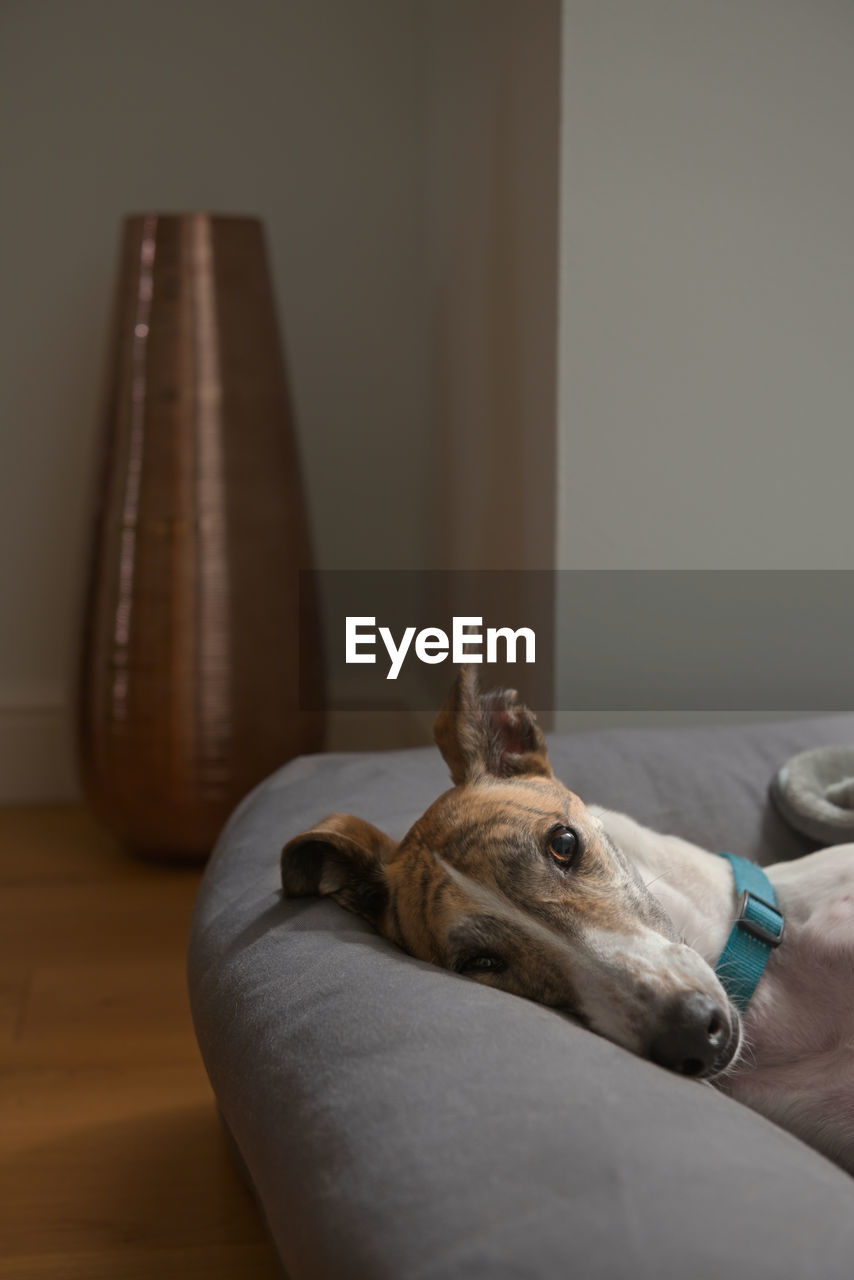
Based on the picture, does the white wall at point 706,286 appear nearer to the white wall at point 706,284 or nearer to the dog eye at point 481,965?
the white wall at point 706,284

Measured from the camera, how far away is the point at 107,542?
3012mm

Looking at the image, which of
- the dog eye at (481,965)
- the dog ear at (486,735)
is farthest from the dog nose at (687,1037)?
the dog ear at (486,735)

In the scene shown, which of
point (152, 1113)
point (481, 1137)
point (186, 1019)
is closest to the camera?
point (481, 1137)

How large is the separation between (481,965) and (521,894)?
0.10m

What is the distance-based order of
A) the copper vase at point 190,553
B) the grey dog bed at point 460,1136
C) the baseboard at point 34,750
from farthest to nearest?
the baseboard at point 34,750, the copper vase at point 190,553, the grey dog bed at point 460,1136

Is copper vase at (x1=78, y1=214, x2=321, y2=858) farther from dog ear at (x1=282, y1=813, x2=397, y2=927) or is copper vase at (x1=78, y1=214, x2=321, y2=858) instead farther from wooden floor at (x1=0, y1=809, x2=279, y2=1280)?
dog ear at (x1=282, y1=813, x2=397, y2=927)

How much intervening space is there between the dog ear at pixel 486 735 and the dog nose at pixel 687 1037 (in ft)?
1.34

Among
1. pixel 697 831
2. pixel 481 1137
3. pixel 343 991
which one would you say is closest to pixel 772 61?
pixel 697 831

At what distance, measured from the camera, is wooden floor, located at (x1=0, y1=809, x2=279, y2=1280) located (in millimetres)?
1523

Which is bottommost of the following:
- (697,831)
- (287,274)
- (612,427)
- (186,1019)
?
(186,1019)

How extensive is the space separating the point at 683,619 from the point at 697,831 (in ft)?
2.09

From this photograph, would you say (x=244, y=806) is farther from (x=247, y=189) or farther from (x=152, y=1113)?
(x=247, y=189)

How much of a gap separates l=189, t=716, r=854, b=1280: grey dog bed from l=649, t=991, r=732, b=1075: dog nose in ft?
0.23

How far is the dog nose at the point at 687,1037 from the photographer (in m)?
1.13
